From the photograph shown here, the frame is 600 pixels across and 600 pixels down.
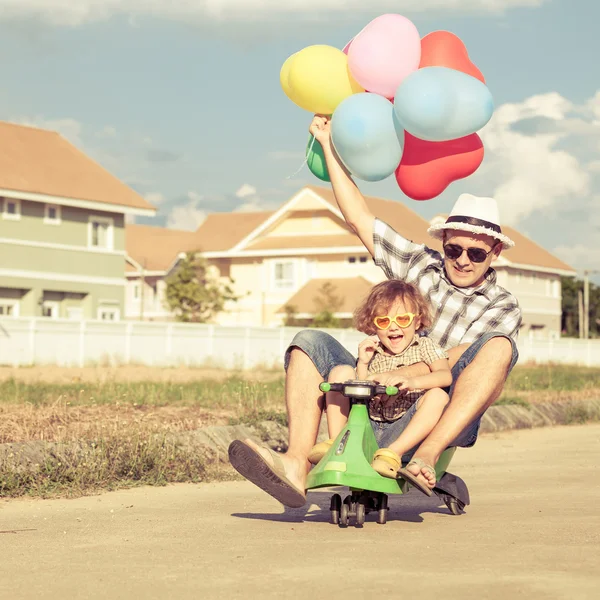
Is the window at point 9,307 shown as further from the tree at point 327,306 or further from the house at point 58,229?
the tree at point 327,306

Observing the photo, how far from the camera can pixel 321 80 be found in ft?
23.7

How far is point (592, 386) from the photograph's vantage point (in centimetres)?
1984

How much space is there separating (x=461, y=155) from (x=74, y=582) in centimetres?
376

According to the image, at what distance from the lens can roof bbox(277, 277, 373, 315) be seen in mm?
54562

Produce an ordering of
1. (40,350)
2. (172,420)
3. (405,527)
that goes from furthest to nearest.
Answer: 1. (40,350)
2. (172,420)
3. (405,527)

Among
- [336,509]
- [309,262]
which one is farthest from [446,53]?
[309,262]

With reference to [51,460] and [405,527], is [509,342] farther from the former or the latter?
[51,460]

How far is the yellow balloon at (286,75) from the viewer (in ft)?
24.6

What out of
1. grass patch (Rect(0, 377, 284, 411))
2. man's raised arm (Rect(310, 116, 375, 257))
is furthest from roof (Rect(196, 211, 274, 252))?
man's raised arm (Rect(310, 116, 375, 257))

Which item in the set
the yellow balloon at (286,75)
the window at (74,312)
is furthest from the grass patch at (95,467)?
the window at (74,312)

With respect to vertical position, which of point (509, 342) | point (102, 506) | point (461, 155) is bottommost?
point (102, 506)

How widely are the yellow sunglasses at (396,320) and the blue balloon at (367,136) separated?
115 centimetres

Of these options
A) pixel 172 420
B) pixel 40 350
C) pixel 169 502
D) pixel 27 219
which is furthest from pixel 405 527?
pixel 27 219

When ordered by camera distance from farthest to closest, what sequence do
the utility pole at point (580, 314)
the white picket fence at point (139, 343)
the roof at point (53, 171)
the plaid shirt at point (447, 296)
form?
the utility pole at point (580, 314)
the roof at point (53, 171)
the white picket fence at point (139, 343)
the plaid shirt at point (447, 296)
